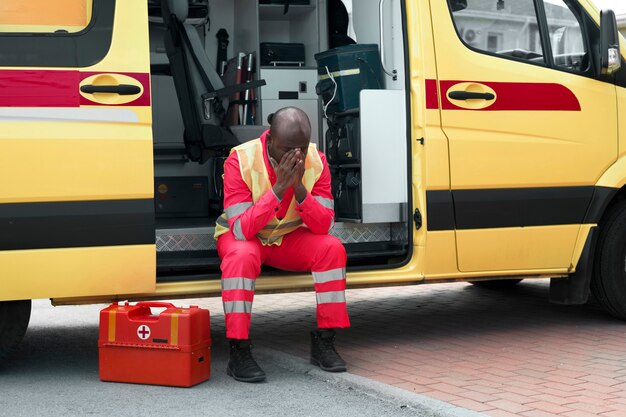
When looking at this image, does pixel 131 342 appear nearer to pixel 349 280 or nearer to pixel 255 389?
pixel 255 389

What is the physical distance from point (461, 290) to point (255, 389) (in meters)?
3.71

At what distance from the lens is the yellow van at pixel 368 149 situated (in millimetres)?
4969

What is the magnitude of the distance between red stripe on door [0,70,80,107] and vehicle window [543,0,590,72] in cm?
288

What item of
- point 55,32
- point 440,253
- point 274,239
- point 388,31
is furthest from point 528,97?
point 55,32

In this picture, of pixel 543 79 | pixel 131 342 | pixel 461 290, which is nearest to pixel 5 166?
pixel 131 342

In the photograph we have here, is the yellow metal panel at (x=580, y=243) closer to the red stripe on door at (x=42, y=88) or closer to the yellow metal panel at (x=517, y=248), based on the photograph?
the yellow metal panel at (x=517, y=248)

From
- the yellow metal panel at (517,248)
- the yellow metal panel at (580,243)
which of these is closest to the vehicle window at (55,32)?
the yellow metal panel at (517,248)

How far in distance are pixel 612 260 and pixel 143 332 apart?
9.93 ft

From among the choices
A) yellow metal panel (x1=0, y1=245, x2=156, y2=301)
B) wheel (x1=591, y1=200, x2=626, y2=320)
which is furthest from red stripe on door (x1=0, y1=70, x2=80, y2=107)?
wheel (x1=591, y1=200, x2=626, y2=320)

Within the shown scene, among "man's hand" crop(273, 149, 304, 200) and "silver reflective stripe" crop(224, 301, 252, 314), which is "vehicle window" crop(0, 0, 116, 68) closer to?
"man's hand" crop(273, 149, 304, 200)

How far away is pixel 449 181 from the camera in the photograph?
5.80 m

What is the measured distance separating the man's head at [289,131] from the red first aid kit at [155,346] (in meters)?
0.92

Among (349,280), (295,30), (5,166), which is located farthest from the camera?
(295,30)

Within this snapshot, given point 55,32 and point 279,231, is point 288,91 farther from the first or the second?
point 55,32
